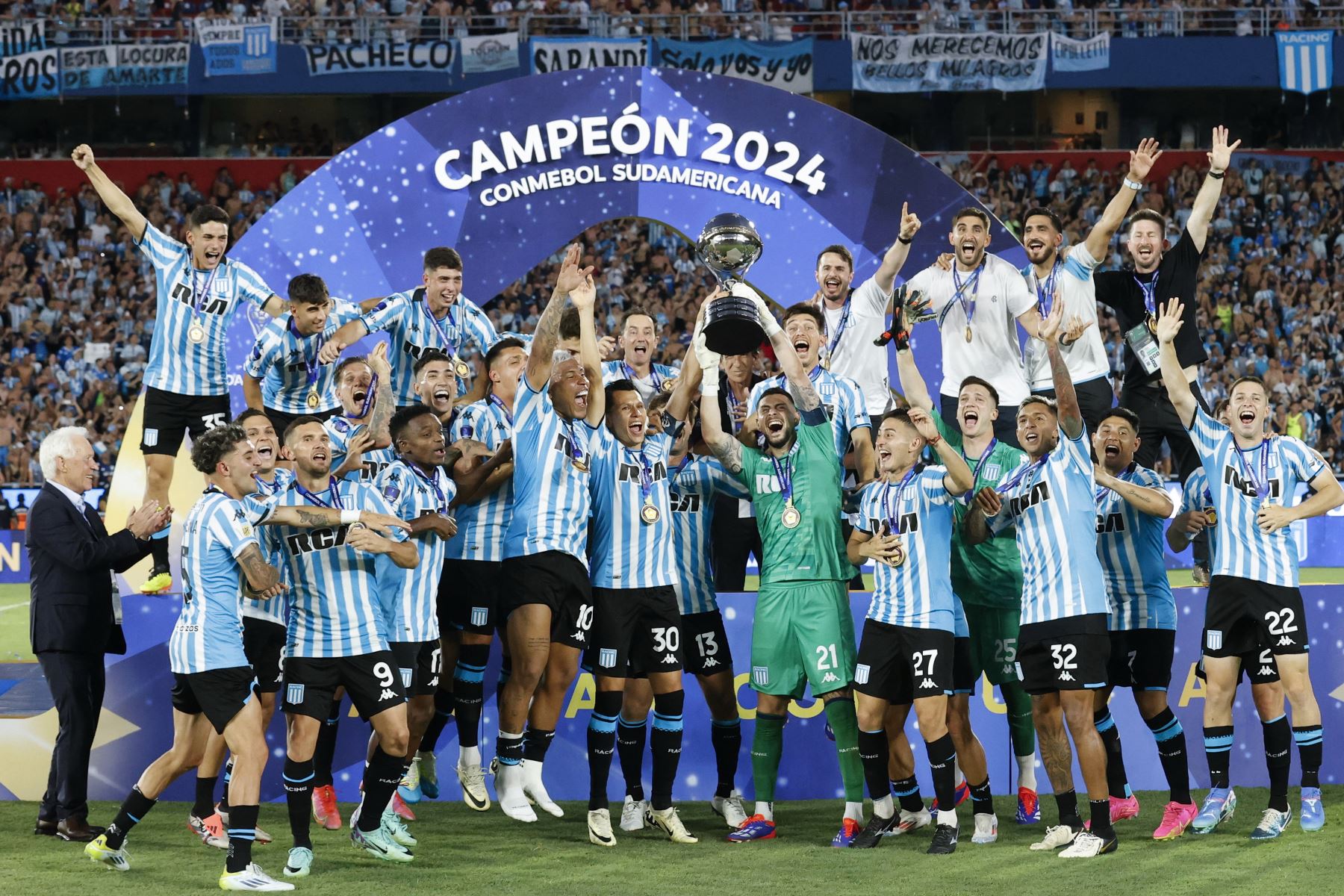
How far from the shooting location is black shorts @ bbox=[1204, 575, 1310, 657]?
6.68m

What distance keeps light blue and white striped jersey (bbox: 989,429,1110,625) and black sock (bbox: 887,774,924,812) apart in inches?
36.0

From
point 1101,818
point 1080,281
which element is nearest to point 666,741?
point 1101,818

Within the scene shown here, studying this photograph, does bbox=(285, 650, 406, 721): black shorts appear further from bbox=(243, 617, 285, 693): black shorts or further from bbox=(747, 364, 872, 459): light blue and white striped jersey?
bbox=(747, 364, 872, 459): light blue and white striped jersey

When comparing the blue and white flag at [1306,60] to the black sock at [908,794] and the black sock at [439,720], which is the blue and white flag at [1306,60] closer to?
the black sock at [908,794]

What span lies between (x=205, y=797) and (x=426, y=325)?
8.89 ft

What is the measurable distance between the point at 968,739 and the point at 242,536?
326 centimetres

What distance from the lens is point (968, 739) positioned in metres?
6.76

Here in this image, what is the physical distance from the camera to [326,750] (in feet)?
22.7

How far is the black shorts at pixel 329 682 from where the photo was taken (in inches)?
235

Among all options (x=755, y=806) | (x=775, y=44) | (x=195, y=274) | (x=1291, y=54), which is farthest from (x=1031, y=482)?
(x=1291, y=54)

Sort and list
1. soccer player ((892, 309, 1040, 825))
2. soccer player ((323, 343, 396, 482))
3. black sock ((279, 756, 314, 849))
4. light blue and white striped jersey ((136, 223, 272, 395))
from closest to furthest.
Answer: black sock ((279, 756, 314, 849))
soccer player ((323, 343, 396, 482))
soccer player ((892, 309, 1040, 825))
light blue and white striped jersey ((136, 223, 272, 395))

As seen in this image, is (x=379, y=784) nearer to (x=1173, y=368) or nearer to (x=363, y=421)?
(x=363, y=421)

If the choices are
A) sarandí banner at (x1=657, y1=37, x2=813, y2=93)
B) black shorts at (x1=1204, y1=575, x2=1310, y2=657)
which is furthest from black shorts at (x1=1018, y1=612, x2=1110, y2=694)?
sarandí banner at (x1=657, y1=37, x2=813, y2=93)

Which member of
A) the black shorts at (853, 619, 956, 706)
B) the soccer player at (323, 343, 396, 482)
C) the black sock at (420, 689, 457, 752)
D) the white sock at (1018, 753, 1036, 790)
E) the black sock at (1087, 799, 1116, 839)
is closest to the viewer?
the black sock at (1087, 799, 1116, 839)
